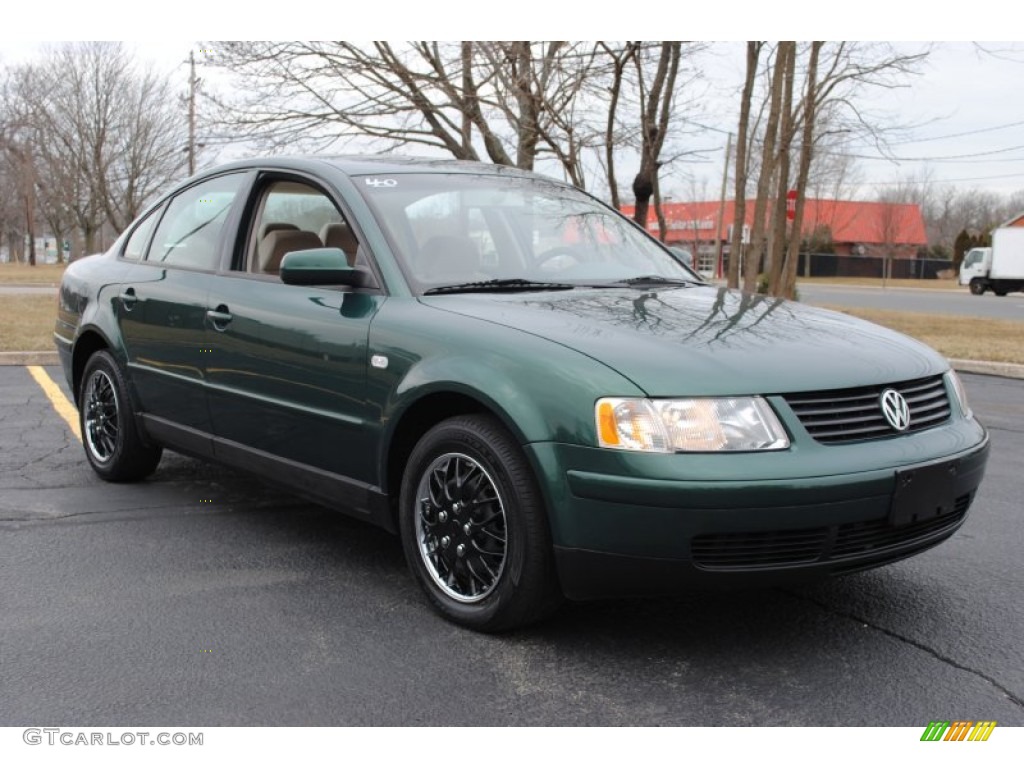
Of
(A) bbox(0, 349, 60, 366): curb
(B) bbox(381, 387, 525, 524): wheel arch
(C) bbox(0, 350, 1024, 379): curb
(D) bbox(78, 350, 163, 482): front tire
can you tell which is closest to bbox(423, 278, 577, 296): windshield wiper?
(B) bbox(381, 387, 525, 524): wheel arch

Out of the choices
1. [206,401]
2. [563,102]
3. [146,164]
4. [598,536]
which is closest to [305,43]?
[563,102]

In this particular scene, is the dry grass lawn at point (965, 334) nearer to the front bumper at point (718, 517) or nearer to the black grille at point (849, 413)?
the black grille at point (849, 413)

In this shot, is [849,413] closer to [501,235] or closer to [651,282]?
[651,282]

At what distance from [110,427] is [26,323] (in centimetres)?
955

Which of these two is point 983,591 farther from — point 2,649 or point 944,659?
point 2,649

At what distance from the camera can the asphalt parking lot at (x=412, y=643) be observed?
2861 mm

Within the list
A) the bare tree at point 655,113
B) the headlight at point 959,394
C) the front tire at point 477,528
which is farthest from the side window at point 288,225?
the bare tree at point 655,113

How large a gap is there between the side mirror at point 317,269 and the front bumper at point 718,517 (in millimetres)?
1140

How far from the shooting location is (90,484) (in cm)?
551

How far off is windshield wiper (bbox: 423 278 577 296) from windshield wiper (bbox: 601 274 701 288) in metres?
0.27

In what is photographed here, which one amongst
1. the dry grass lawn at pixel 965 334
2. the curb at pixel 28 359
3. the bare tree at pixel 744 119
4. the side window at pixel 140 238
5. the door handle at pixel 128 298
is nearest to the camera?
the door handle at pixel 128 298

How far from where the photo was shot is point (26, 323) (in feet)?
45.6
